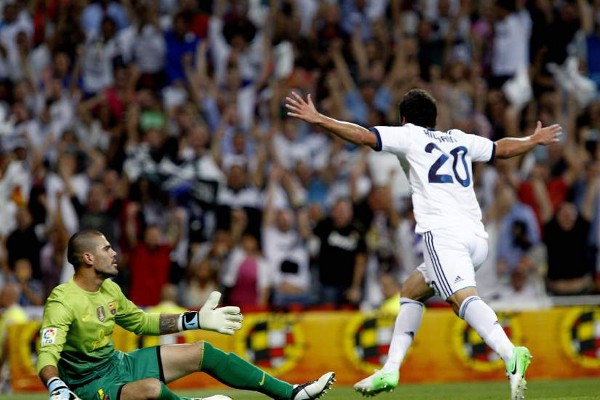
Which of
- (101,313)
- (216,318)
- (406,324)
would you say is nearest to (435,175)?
(406,324)

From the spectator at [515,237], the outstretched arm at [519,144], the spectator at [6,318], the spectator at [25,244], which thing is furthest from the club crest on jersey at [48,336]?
the spectator at [515,237]

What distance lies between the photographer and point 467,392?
40.0 ft

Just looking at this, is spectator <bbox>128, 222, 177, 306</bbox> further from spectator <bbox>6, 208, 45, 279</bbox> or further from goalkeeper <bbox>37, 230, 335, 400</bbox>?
goalkeeper <bbox>37, 230, 335, 400</bbox>

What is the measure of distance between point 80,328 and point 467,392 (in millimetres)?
4814

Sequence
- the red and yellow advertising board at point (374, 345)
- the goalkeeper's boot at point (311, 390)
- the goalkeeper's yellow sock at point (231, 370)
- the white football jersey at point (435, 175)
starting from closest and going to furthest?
the goalkeeper's yellow sock at point (231, 370), the goalkeeper's boot at point (311, 390), the white football jersey at point (435, 175), the red and yellow advertising board at point (374, 345)

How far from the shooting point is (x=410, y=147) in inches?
390

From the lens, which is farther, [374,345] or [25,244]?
[25,244]

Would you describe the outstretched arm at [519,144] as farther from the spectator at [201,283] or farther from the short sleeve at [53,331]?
the spectator at [201,283]

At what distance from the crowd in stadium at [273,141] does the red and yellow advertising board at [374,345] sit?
3.53ft

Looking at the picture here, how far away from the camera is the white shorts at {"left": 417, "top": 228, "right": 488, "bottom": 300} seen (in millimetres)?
9641

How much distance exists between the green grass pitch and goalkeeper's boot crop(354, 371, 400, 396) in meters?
1.51

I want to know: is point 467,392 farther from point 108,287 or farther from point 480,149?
point 108,287

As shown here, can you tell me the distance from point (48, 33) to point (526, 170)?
8.03m

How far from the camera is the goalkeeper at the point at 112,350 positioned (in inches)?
343
